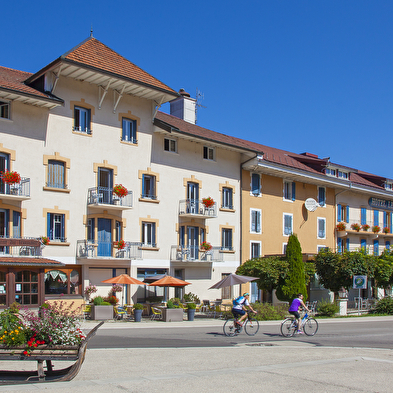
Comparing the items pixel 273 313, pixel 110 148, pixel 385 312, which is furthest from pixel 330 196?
pixel 110 148

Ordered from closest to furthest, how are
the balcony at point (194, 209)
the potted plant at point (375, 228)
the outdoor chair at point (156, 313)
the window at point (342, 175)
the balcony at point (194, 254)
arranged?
1. the outdoor chair at point (156, 313)
2. the balcony at point (194, 254)
3. the balcony at point (194, 209)
4. the window at point (342, 175)
5. the potted plant at point (375, 228)

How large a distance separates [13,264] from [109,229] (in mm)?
7158

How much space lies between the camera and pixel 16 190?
85.4ft

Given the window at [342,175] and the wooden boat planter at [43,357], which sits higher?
the window at [342,175]

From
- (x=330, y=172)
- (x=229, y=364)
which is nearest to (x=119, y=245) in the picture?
(x=229, y=364)

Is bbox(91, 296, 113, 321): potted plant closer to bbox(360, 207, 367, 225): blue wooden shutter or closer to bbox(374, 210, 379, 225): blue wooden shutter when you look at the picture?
bbox(360, 207, 367, 225): blue wooden shutter

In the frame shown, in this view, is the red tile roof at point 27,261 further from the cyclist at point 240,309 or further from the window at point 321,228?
the window at point 321,228

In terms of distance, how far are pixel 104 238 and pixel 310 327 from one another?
14251 millimetres

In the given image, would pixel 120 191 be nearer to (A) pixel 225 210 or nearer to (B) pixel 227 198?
(A) pixel 225 210

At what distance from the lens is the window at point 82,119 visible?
29.5m

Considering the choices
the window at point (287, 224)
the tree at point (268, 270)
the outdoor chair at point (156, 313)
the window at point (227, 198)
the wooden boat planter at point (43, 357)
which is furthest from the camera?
the window at point (287, 224)

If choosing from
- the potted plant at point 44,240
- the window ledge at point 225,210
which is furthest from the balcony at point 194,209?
the potted plant at point 44,240

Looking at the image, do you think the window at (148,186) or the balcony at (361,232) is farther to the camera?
the balcony at (361,232)

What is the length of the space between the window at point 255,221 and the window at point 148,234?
8614 millimetres
